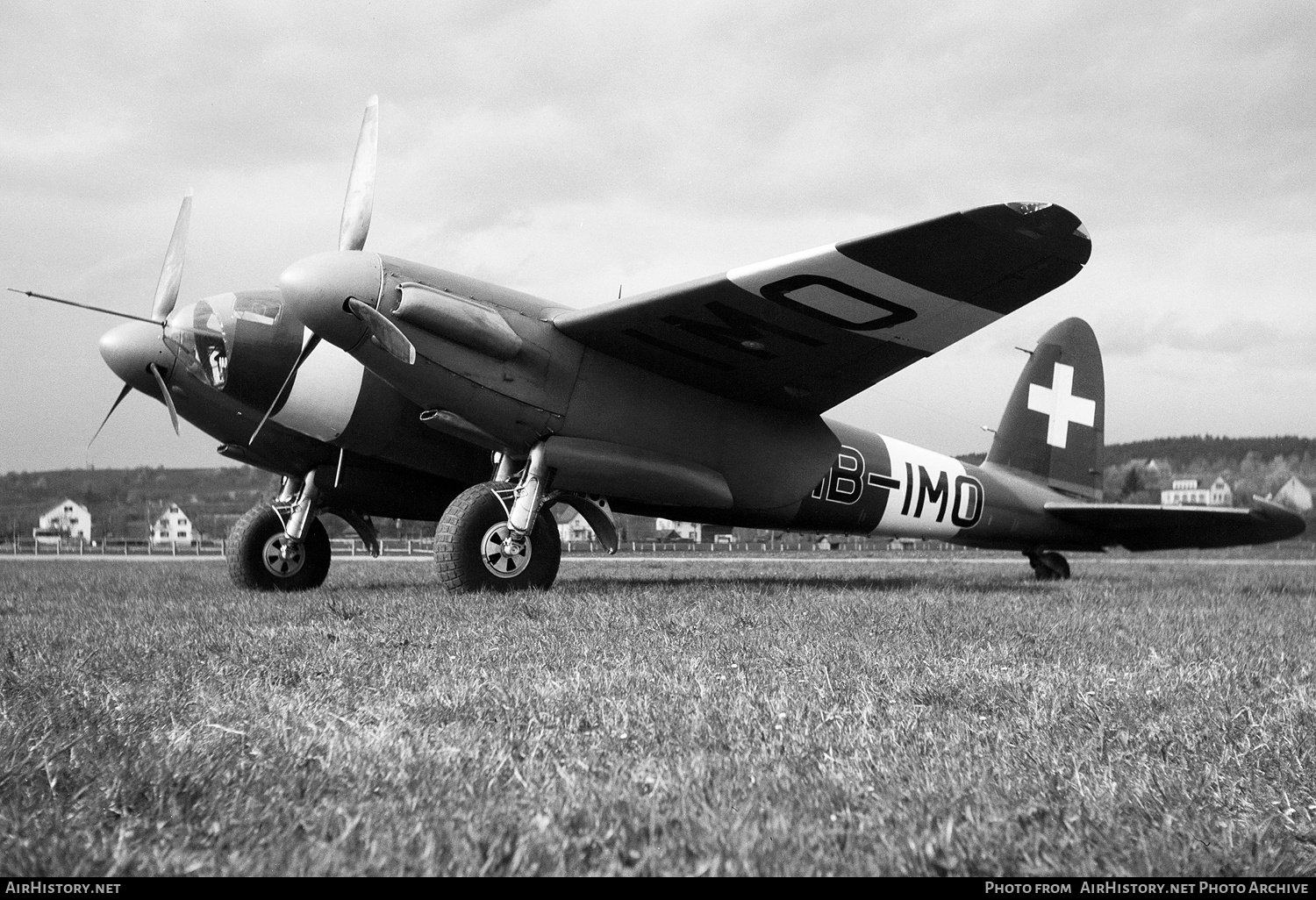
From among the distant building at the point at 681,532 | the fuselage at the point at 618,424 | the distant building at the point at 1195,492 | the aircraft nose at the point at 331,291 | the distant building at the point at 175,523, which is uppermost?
the distant building at the point at 1195,492

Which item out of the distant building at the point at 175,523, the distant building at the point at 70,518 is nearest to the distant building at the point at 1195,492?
the distant building at the point at 175,523

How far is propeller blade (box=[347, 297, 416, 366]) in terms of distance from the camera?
259 inches

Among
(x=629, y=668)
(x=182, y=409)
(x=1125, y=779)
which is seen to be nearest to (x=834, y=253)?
(x=629, y=668)

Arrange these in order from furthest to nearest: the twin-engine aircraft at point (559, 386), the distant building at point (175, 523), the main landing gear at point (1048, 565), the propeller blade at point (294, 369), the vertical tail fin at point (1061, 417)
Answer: the distant building at point (175, 523) → the main landing gear at point (1048, 565) → the vertical tail fin at point (1061, 417) → the propeller blade at point (294, 369) → the twin-engine aircraft at point (559, 386)

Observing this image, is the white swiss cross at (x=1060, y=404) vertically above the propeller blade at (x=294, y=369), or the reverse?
the white swiss cross at (x=1060, y=404)

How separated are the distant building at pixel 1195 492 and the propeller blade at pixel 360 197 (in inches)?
3031

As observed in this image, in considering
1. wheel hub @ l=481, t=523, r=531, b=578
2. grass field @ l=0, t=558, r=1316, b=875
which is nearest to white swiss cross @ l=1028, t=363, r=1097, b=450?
wheel hub @ l=481, t=523, r=531, b=578

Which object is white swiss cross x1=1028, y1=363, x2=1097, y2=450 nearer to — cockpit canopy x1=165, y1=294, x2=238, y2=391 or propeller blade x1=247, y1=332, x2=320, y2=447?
propeller blade x1=247, y1=332, x2=320, y2=447

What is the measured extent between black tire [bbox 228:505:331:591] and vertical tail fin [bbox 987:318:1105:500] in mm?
8267

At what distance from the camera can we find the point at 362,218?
24.1 ft

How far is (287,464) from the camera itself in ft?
31.5

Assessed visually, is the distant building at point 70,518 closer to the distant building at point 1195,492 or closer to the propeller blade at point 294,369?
the propeller blade at point 294,369

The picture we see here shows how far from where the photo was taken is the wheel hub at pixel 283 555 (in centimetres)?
919

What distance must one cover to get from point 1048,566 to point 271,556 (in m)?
9.55
